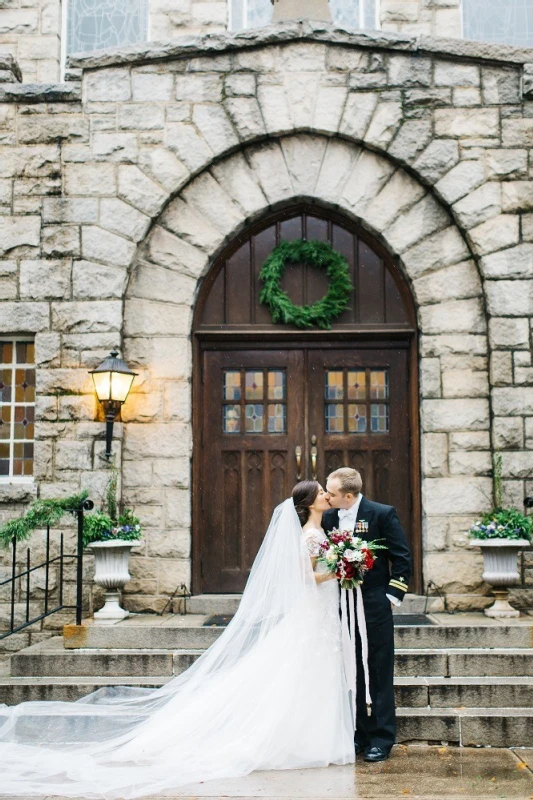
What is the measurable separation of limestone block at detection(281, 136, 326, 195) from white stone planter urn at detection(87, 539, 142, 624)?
12.5 feet

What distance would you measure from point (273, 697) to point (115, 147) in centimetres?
559

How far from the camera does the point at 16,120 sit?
28.8ft

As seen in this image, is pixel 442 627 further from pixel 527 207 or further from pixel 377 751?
pixel 527 207

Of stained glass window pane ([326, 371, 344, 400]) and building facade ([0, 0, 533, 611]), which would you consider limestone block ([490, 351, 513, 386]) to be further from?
stained glass window pane ([326, 371, 344, 400])

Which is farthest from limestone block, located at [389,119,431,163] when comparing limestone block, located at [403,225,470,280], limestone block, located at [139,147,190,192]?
limestone block, located at [139,147,190,192]

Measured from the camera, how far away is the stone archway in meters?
8.47

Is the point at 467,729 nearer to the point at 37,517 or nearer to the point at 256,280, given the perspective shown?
the point at 37,517

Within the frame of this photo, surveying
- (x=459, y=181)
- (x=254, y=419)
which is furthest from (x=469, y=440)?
(x=459, y=181)

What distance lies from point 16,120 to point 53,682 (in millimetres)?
5390

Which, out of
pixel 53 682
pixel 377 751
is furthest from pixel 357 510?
pixel 53 682

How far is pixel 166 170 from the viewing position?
866cm

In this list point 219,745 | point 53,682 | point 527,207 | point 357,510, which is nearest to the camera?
point 219,745

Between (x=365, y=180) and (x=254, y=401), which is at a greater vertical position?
(x=365, y=180)

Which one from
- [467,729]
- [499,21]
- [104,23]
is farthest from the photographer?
[104,23]
